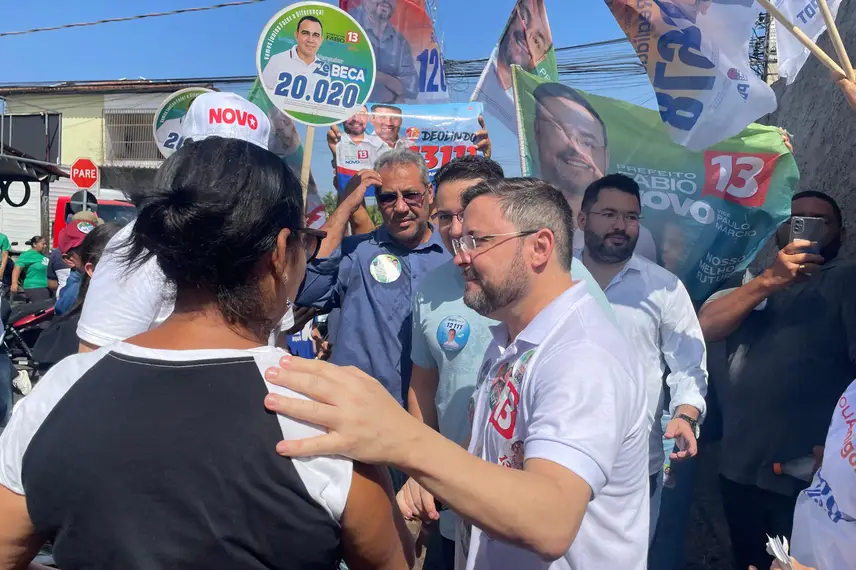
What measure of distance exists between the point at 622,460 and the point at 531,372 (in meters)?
0.30

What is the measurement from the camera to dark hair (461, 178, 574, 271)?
193 cm

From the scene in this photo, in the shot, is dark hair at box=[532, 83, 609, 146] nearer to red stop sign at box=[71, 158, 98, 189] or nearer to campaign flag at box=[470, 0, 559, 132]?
campaign flag at box=[470, 0, 559, 132]

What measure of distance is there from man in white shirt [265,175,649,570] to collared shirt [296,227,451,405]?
3.68ft

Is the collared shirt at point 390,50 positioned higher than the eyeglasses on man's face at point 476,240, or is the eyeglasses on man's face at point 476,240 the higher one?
the collared shirt at point 390,50

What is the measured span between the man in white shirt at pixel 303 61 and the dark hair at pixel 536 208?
225 centimetres

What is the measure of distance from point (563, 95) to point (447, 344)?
1674mm

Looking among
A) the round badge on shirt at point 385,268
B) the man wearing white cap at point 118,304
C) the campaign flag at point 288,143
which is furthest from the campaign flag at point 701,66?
the campaign flag at point 288,143

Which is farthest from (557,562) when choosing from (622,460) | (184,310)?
(184,310)

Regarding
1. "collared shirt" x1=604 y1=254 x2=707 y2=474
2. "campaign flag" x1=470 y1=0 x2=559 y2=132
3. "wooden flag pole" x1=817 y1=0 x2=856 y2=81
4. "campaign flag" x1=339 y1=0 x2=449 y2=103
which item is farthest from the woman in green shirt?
"wooden flag pole" x1=817 y1=0 x2=856 y2=81

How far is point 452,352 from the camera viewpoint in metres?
2.67

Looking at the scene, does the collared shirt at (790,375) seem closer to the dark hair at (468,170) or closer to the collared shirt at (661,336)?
the collared shirt at (661,336)

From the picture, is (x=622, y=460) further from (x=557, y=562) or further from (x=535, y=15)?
(x=535, y=15)

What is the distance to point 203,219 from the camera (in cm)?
112

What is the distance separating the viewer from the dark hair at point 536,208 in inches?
76.0
